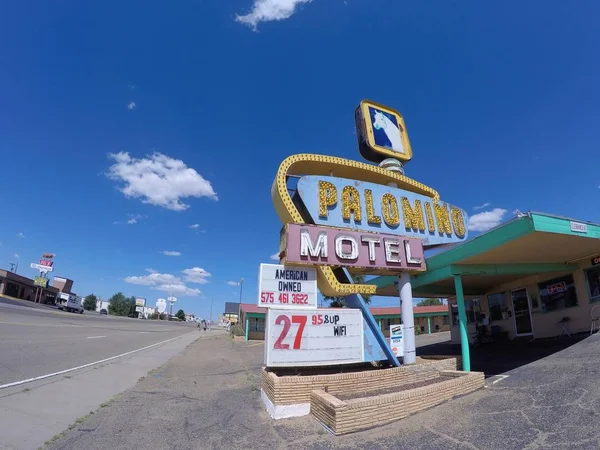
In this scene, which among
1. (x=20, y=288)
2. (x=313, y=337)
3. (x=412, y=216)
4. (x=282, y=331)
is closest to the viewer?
(x=282, y=331)

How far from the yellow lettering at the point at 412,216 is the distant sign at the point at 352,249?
0.71 m

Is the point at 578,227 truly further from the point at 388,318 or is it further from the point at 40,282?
the point at 40,282

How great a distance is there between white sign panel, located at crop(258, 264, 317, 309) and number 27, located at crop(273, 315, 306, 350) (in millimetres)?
373

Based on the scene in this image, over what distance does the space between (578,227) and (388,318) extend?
2973 cm

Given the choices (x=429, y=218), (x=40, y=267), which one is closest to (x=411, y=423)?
(x=429, y=218)

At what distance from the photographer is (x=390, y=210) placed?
1191 cm

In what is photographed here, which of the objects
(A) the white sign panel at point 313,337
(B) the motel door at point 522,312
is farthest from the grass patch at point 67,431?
(B) the motel door at point 522,312

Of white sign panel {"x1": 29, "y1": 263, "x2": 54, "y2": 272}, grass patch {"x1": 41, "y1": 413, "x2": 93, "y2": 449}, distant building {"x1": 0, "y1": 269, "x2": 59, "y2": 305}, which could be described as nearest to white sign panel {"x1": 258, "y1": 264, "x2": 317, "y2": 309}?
grass patch {"x1": 41, "y1": 413, "x2": 93, "y2": 449}

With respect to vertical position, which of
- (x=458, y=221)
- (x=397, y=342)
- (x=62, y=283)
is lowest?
(x=397, y=342)

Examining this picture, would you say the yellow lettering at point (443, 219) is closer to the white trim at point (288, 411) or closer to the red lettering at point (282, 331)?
the red lettering at point (282, 331)

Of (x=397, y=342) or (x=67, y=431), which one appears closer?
(x=67, y=431)

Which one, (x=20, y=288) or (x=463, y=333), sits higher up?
(x=20, y=288)

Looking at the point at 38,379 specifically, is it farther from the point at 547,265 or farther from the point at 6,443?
the point at 547,265

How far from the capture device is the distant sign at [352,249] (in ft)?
31.2
